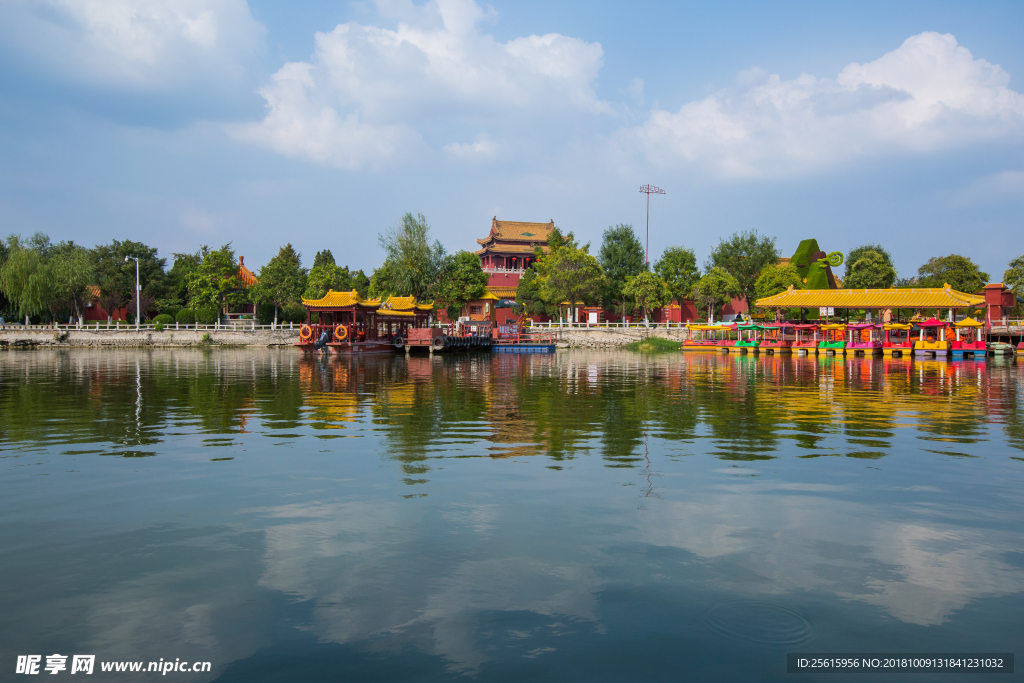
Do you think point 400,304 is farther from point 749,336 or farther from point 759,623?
point 759,623

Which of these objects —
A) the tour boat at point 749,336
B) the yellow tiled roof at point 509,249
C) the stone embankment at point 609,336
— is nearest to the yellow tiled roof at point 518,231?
the yellow tiled roof at point 509,249

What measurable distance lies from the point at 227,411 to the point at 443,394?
596 cm

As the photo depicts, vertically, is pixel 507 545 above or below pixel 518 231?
below

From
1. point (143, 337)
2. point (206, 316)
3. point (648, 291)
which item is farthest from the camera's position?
point (206, 316)

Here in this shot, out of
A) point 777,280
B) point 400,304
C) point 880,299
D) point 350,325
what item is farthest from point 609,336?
point 350,325

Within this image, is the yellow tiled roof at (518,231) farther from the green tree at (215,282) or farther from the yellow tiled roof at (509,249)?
the green tree at (215,282)

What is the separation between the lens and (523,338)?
51938mm

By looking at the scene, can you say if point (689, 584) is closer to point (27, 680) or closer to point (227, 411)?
point (27, 680)

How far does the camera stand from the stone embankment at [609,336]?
53344mm

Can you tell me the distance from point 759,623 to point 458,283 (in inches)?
2173

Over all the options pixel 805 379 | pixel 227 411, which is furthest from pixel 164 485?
pixel 805 379

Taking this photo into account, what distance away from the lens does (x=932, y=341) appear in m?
40.2

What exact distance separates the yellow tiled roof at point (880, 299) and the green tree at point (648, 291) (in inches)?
409

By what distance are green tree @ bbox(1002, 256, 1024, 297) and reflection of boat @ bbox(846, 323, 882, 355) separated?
1641 centimetres
